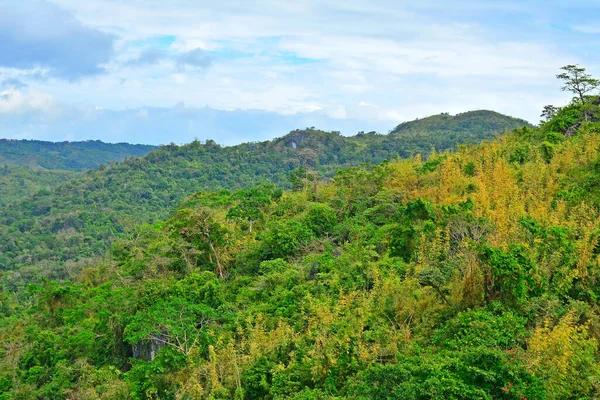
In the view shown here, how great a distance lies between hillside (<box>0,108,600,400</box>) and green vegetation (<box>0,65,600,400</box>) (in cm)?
4

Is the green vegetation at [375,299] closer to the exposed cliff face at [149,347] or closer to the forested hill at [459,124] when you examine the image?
the exposed cliff face at [149,347]

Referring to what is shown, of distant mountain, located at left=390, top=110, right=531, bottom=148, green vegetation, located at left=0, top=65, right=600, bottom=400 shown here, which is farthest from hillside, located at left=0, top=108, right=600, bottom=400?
distant mountain, located at left=390, top=110, right=531, bottom=148

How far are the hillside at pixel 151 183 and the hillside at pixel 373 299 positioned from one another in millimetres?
43145

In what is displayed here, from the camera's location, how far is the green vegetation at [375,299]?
738 cm

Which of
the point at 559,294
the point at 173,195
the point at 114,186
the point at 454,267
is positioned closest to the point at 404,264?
the point at 454,267

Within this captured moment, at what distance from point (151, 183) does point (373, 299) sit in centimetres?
7350

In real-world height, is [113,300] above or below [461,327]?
below

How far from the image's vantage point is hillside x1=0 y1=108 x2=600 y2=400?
24.2ft

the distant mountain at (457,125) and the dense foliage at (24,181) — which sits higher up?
the distant mountain at (457,125)

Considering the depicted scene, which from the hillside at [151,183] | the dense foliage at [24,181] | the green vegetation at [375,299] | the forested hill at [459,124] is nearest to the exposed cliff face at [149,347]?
the green vegetation at [375,299]

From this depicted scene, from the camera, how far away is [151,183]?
79812 millimetres

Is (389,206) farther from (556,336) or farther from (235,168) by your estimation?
(235,168)

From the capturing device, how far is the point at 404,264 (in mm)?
11320

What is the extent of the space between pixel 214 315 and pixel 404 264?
14.9 ft
